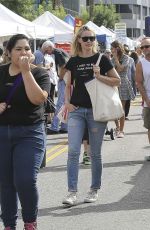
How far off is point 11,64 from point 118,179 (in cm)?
350

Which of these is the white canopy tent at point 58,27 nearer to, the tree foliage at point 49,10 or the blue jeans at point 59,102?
the tree foliage at point 49,10

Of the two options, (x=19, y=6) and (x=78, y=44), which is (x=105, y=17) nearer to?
(x=19, y=6)

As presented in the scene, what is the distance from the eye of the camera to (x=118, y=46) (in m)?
12.1

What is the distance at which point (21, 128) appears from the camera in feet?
16.6

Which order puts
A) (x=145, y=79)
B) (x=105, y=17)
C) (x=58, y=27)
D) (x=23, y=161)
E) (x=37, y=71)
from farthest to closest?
(x=105, y=17) < (x=58, y=27) < (x=145, y=79) < (x=37, y=71) < (x=23, y=161)

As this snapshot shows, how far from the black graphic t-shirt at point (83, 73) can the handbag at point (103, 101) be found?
0.08 m

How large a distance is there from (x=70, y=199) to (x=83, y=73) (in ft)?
4.30

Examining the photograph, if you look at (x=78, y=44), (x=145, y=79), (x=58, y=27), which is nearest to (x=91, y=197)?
(x=78, y=44)

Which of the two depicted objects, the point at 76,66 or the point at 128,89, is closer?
the point at 76,66

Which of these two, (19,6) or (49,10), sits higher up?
(19,6)

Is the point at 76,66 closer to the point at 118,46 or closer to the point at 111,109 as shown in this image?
the point at 111,109

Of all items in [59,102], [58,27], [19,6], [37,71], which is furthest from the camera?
[19,6]

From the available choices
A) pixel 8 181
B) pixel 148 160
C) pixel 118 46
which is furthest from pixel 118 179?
pixel 118 46

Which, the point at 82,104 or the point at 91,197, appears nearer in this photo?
the point at 82,104
